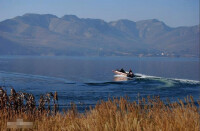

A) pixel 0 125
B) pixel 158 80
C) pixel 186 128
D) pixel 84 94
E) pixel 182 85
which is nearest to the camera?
pixel 186 128

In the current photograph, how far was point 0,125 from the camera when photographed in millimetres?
8594

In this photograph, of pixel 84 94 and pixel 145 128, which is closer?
pixel 145 128

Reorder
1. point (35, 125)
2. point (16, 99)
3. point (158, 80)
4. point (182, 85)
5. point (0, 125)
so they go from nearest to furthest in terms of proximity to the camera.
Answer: point (0, 125) < point (35, 125) < point (16, 99) < point (182, 85) < point (158, 80)

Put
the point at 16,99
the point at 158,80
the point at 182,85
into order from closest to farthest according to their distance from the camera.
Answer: the point at 16,99 < the point at 182,85 < the point at 158,80

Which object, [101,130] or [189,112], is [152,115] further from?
[101,130]

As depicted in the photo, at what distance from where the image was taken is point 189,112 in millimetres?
9312

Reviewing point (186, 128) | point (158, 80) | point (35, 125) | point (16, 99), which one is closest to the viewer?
point (186, 128)

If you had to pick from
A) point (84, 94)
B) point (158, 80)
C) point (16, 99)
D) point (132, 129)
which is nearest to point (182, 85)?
point (158, 80)

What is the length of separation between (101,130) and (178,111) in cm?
223

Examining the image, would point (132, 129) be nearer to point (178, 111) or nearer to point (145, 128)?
point (145, 128)

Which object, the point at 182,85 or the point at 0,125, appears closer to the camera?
the point at 0,125

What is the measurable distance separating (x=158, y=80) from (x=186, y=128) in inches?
2065

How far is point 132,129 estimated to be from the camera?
7582 mm

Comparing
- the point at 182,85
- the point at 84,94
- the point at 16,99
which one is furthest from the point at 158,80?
the point at 16,99
